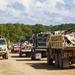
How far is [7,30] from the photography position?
13288cm

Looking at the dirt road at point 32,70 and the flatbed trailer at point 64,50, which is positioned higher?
the flatbed trailer at point 64,50

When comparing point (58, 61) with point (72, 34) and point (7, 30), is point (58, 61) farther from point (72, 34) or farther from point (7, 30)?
point (7, 30)

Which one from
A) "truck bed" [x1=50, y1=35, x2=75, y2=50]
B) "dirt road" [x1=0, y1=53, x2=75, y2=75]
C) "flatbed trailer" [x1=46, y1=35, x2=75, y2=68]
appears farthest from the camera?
"flatbed trailer" [x1=46, y1=35, x2=75, y2=68]

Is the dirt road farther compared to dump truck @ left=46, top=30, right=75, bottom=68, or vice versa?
dump truck @ left=46, top=30, right=75, bottom=68

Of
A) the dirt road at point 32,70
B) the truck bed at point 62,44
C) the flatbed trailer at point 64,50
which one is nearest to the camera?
the dirt road at point 32,70

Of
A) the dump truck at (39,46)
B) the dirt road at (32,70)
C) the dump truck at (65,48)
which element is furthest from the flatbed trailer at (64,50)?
the dump truck at (39,46)

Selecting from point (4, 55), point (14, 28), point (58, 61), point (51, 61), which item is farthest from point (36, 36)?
point (14, 28)

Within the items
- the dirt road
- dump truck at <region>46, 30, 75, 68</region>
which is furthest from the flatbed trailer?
the dirt road

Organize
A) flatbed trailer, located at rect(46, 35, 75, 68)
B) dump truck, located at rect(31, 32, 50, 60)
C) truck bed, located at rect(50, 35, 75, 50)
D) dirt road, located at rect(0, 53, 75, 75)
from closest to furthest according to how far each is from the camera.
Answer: dirt road, located at rect(0, 53, 75, 75) → truck bed, located at rect(50, 35, 75, 50) → flatbed trailer, located at rect(46, 35, 75, 68) → dump truck, located at rect(31, 32, 50, 60)

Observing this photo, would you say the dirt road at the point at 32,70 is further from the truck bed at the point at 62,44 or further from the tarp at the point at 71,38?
the tarp at the point at 71,38

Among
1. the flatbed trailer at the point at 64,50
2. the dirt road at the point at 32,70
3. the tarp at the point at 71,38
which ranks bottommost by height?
the dirt road at the point at 32,70

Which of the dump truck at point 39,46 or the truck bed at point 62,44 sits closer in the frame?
the truck bed at point 62,44

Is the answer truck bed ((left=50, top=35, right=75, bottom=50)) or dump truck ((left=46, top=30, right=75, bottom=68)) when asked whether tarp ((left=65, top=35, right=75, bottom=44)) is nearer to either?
dump truck ((left=46, top=30, right=75, bottom=68))

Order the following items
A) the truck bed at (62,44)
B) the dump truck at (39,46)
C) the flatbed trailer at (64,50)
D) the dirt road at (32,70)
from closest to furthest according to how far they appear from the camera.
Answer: the dirt road at (32,70)
the truck bed at (62,44)
the flatbed trailer at (64,50)
the dump truck at (39,46)
